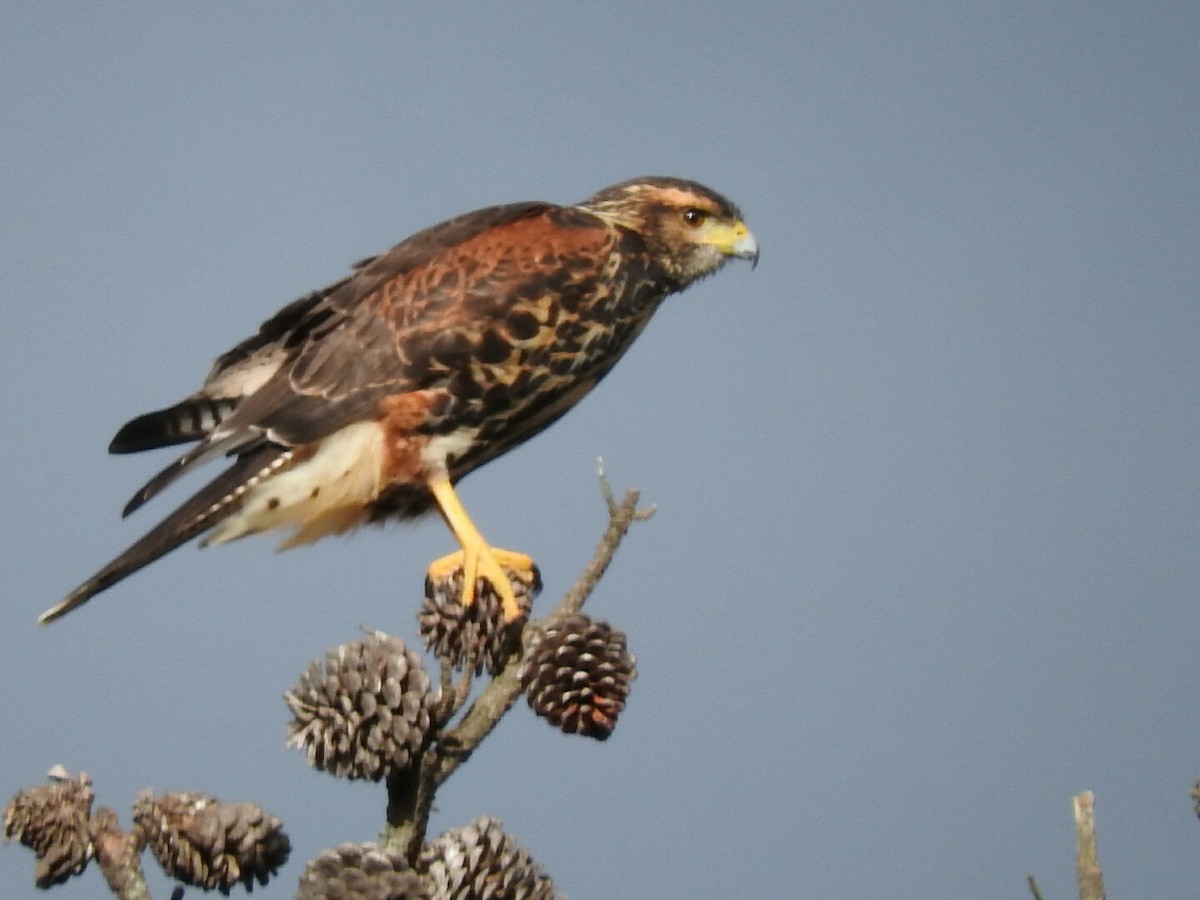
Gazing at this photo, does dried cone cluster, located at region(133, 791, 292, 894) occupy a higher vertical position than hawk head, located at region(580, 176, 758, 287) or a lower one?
lower

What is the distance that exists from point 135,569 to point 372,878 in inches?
65.3

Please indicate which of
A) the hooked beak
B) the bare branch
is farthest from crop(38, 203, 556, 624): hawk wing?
the bare branch

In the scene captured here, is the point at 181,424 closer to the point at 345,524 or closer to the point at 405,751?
the point at 345,524

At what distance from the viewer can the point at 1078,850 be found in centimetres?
173

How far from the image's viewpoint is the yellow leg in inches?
124

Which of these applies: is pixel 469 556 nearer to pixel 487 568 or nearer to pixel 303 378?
pixel 487 568

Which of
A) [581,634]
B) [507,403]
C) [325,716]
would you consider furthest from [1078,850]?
[507,403]

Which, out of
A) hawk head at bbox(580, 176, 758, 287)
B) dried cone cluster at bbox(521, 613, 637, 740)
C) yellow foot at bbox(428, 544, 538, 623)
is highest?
hawk head at bbox(580, 176, 758, 287)

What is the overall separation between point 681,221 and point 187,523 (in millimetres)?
1818

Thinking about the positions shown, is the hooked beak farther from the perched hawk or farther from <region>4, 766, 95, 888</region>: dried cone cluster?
<region>4, 766, 95, 888</region>: dried cone cluster

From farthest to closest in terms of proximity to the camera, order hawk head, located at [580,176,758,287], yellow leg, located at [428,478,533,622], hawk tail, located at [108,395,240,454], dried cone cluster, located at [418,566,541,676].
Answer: hawk head, located at [580,176,758,287], hawk tail, located at [108,395,240,454], yellow leg, located at [428,478,533,622], dried cone cluster, located at [418,566,541,676]

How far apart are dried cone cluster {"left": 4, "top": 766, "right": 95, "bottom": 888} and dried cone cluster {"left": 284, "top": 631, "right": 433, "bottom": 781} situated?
349 mm

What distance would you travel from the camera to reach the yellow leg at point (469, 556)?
315 cm

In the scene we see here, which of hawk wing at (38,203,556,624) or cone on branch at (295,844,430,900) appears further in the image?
hawk wing at (38,203,556,624)
